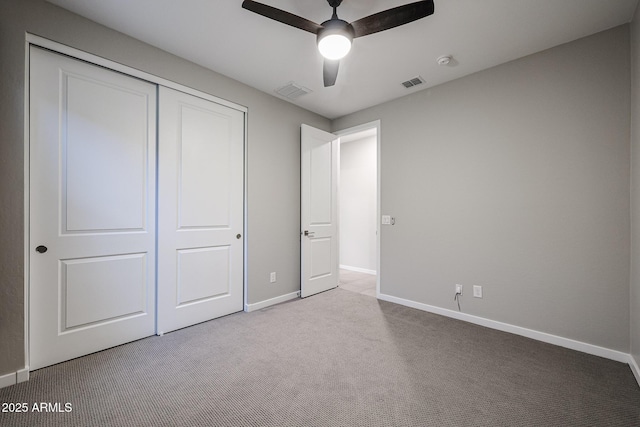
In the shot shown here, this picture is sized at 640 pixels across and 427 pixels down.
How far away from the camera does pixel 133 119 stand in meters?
2.39

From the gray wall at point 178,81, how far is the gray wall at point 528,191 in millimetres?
1461

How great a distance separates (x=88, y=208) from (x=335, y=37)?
2.25 metres

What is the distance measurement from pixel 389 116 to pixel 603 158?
6.99ft

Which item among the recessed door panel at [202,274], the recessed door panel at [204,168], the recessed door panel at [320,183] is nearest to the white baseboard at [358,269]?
the recessed door panel at [320,183]

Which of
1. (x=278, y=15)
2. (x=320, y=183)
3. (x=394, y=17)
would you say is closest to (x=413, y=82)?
(x=394, y=17)

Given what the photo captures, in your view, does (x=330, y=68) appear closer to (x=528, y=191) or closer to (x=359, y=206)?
(x=528, y=191)

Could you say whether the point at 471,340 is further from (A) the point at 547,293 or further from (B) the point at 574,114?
(B) the point at 574,114

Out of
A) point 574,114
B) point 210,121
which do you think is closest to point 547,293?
point 574,114

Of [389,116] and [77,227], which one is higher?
[389,116]

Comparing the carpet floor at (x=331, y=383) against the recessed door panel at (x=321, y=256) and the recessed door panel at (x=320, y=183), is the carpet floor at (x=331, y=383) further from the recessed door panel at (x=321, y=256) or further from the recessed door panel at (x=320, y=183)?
the recessed door panel at (x=320, y=183)

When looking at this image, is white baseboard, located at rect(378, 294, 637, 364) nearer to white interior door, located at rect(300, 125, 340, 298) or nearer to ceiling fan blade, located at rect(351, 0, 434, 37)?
white interior door, located at rect(300, 125, 340, 298)

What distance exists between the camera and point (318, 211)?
13.0ft

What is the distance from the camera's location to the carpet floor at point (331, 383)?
1.53m

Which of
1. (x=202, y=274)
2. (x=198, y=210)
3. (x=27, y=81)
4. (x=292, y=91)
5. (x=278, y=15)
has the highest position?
(x=292, y=91)
